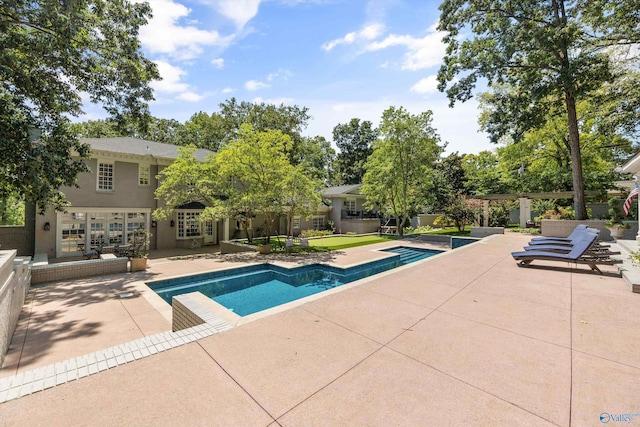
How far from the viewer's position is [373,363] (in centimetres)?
350

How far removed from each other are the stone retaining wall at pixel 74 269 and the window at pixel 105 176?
7.53 metres

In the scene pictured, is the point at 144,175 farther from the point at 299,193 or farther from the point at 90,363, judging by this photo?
the point at 90,363

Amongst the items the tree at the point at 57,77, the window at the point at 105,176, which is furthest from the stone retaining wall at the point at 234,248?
the tree at the point at 57,77

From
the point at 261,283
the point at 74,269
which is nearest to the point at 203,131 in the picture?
the point at 74,269

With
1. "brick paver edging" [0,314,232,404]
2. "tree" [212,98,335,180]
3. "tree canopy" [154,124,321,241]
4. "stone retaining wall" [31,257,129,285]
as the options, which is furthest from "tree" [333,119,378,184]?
"brick paver edging" [0,314,232,404]

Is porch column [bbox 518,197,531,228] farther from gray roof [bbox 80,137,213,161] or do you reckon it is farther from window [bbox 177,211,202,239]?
gray roof [bbox 80,137,213,161]

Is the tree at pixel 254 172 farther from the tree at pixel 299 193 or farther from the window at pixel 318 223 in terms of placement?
the window at pixel 318 223

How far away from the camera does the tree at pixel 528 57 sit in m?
14.0

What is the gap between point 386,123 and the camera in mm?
23109

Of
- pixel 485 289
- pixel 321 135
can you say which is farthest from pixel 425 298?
pixel 321 135

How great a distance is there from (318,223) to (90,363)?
24267 millimetres

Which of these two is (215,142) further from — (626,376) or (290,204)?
(626,376)

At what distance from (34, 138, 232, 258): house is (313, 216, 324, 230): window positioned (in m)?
11.3

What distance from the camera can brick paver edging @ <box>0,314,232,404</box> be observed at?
288cm
